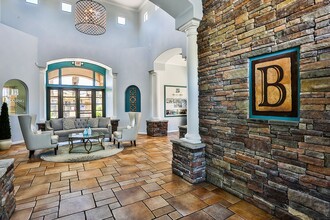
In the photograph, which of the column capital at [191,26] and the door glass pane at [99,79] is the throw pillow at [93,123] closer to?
the door glass pane at [99,79]

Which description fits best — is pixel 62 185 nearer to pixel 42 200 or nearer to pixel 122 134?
pixel 42 200

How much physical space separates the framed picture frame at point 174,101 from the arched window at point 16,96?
536 cm

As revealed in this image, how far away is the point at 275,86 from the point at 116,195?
248 centimetres

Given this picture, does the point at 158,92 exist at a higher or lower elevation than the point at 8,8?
lower

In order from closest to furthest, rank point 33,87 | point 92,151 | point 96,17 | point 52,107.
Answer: point 92,151 → point 96,17 → point 33,87 → point 52,107

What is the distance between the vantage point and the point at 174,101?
338 inches

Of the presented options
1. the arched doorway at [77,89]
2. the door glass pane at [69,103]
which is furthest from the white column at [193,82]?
the door glass pane at [69,103]

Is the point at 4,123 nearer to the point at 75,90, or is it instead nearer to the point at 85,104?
the point at 75,90

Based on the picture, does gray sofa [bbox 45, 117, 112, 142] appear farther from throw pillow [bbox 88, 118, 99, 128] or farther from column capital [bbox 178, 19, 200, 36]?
column capital [bbox 178, 19, 200, 36]

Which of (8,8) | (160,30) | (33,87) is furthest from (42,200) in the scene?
(8,8)

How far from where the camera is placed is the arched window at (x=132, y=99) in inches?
322

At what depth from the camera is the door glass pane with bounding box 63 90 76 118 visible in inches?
312

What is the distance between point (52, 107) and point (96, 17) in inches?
177

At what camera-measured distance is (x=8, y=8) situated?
614cm
